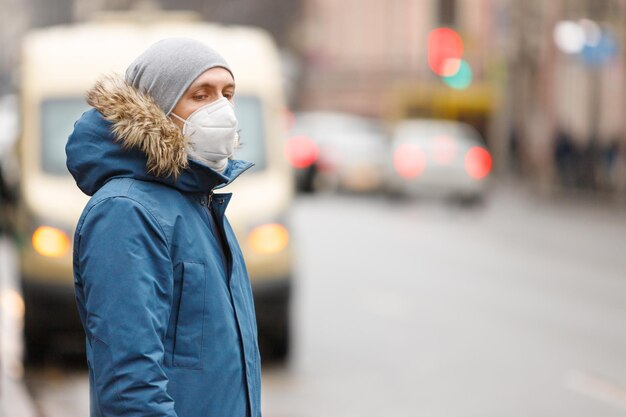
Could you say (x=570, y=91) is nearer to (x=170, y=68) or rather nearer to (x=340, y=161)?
(x=340, y=161)

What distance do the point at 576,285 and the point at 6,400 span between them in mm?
8381

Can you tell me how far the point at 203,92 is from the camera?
9.99ft

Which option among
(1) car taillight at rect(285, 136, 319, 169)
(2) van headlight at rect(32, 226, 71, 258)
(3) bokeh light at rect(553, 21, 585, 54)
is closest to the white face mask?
(2) van headlight at rect(32, 226, 71, 258)

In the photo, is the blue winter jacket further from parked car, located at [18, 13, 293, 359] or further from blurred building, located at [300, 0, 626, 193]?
blurred building, located at [300, 0, 626, 193]

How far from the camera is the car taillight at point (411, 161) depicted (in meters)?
27.3

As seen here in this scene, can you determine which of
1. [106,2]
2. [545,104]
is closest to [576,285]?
[545,104]

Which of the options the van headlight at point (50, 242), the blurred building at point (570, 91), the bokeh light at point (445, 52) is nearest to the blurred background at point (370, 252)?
the van headlight at point (50, 242)

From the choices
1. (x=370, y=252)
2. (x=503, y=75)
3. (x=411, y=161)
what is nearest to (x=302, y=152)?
(x=411, y=161)

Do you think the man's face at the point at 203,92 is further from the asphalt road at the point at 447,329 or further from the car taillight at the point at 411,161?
the car taillight at the point at 411,161

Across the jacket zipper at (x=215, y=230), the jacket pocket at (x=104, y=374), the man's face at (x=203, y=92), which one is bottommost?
the jacket pocket at (x=104, y=374)

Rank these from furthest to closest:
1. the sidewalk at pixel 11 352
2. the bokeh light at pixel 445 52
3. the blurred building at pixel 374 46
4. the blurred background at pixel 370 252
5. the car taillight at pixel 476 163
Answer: the blurred building at pixel 374 46 → the bokeh light at pixel 445 52 → the car taillight at pixel 476 163 → the blurred background at pixel 370 252 → the sidewalk at pixel 11 352

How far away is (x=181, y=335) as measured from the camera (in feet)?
9.50

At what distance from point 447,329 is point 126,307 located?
9.04m

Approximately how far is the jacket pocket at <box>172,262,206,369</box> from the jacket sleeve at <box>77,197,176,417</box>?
0.18 ft
